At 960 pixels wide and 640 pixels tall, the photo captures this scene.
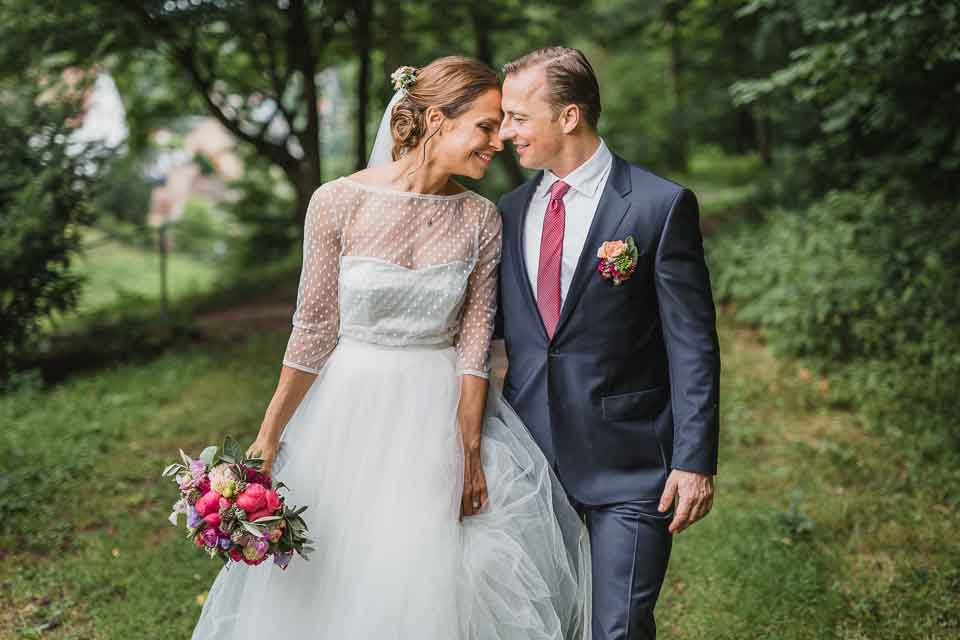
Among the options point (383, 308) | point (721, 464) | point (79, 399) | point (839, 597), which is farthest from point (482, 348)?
point (79, 399)

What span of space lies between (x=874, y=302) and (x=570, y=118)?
5.33 m

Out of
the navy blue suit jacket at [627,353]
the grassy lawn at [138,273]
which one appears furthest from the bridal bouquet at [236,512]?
the grassy lawn at [138,273]

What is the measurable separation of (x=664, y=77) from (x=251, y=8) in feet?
42.5

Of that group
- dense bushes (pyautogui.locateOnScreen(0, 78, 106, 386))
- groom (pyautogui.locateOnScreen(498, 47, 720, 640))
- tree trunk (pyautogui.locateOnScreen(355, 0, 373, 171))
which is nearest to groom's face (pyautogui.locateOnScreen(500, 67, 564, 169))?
groom (pyautogui.locateOnScreen(498, 47, 720, 640))

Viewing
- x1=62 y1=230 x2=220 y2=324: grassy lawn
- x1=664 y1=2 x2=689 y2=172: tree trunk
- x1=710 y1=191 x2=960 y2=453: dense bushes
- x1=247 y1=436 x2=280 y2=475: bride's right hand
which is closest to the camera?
x1=247 y1=436 x2=280 y2=475: bride's right hand

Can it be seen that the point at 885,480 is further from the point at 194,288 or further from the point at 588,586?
the point at 194,288

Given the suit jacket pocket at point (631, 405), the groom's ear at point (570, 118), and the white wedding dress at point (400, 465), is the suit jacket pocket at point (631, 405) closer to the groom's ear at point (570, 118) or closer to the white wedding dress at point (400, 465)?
the white wedding dress at point (400, 465)

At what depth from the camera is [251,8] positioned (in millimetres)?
8914

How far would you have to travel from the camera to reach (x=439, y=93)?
9.49 feet

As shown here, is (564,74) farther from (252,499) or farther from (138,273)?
(138,273)

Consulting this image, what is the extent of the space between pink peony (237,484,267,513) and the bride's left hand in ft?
2.06

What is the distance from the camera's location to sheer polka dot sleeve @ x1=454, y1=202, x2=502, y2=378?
2975 mm

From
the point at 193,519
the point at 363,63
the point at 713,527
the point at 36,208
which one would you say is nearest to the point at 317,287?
the point at 193,519

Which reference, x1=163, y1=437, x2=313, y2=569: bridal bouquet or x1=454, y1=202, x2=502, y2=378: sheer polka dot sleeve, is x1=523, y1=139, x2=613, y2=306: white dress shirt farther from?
x1=163, y1=437, x2=313, y2=569: bridal bouquet
